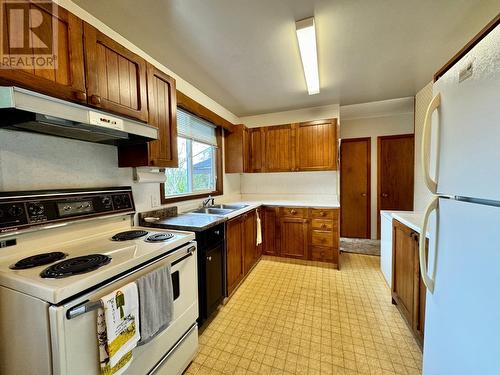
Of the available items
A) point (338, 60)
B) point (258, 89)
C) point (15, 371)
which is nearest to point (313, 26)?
point (338, 60)

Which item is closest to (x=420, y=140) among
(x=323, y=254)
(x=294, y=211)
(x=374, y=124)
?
(x=374, y=124)

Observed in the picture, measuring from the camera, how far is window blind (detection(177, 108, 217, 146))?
8.20 ft

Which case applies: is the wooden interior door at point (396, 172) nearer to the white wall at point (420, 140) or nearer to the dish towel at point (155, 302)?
the white wall at point (420, 140)

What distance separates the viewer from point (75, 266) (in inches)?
35.7

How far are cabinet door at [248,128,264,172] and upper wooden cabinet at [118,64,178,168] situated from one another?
190cm

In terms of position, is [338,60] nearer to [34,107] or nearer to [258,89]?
[258,89]

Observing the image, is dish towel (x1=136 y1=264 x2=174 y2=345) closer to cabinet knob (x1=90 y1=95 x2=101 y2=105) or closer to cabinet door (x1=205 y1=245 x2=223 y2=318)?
cabinet door (x1=205 y1=245 x2=223 y2=318)

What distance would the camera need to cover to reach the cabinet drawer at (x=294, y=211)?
3.08 m

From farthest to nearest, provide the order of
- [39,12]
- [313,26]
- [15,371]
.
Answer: [313,26] → [39,12] → [15,371]

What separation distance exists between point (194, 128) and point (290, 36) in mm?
1603

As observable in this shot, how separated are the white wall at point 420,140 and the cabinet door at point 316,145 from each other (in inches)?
43.0

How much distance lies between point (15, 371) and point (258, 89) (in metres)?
3.09

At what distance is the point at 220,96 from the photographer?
2.99 metres

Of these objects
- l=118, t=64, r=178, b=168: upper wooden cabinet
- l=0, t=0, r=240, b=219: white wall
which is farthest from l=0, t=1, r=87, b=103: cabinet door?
l=118, t=64, r=178, b=168: upper wooden cabinet
